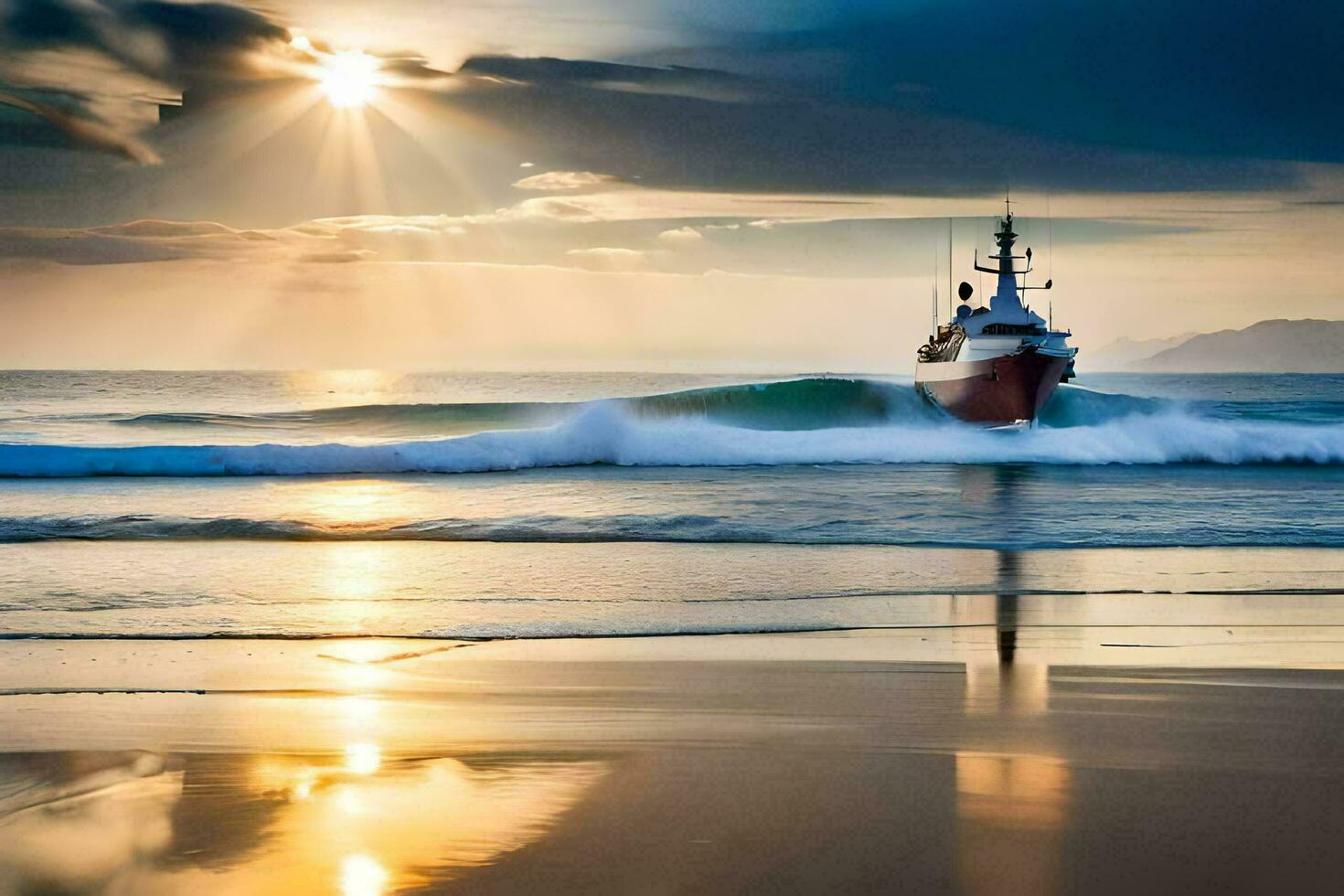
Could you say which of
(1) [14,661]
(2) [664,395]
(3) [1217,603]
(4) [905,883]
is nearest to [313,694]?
(1) [14,661]

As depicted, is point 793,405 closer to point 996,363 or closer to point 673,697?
point 996,363

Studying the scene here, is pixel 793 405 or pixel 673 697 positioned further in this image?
pixel 793 405

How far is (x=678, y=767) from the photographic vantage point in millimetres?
4742

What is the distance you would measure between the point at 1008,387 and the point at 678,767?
3232 cm

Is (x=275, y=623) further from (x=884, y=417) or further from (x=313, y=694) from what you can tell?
(x=884, y=417)

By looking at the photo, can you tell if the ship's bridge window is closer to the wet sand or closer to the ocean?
the ocean

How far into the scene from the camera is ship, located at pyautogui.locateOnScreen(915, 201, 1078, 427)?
35.4 metres

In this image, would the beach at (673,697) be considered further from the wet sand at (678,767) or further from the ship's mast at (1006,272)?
the ship's mast at (1006,272)

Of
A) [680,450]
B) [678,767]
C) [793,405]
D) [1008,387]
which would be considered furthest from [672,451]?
[678,767]

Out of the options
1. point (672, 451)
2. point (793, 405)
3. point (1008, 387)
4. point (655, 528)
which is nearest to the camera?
point (655, 528)

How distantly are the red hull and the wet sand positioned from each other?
28940mm

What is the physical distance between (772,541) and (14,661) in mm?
7262

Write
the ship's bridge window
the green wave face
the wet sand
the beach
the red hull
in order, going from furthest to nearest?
the ship's bridge window → the green wave face → the red hull → the beach → the wet sand

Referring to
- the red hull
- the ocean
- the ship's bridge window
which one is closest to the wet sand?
the ocean
